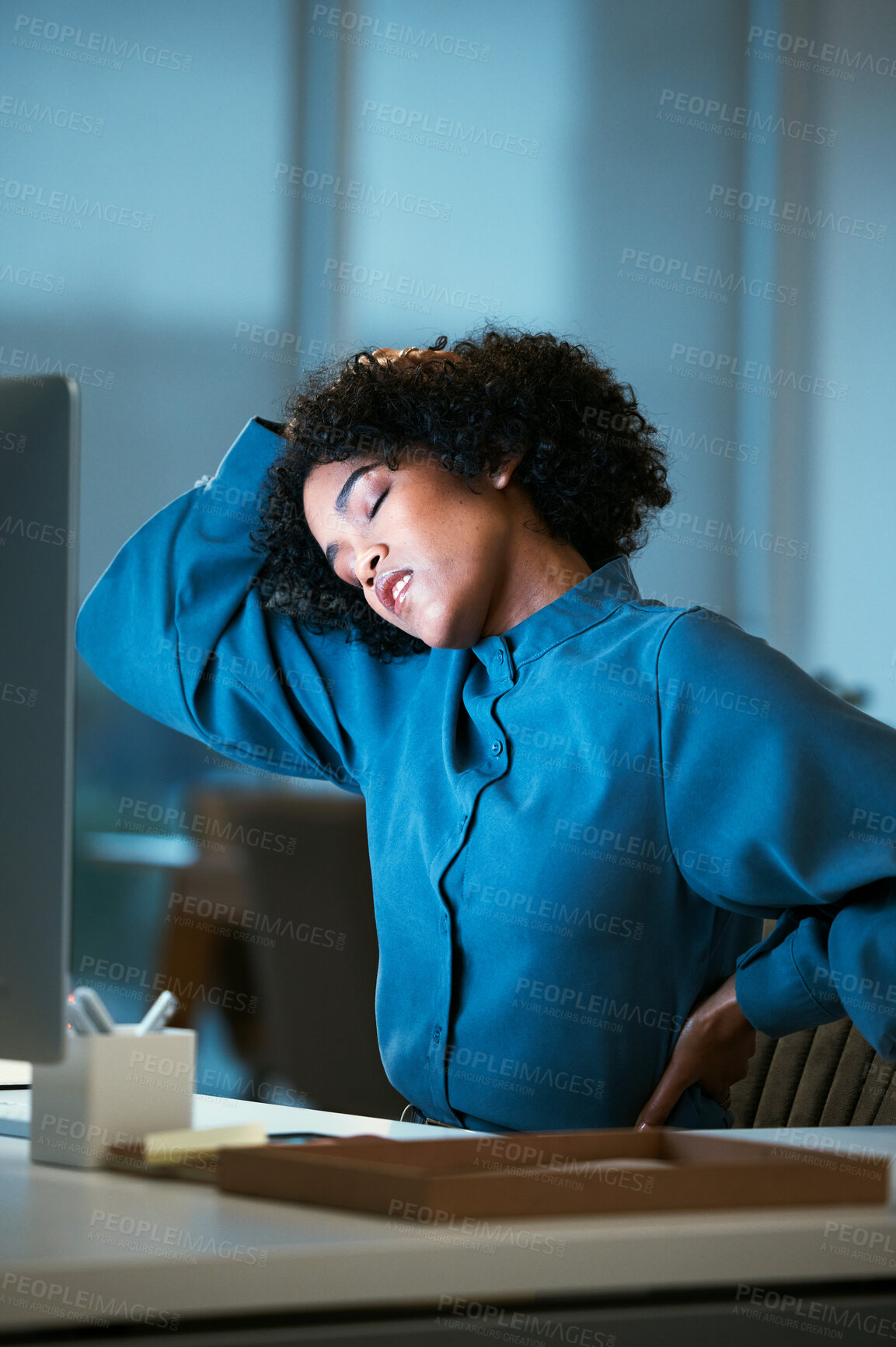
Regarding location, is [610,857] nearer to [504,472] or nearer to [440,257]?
[504,472]

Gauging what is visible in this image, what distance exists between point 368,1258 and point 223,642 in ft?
3.11

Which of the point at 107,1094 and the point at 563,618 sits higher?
the point at 563,618

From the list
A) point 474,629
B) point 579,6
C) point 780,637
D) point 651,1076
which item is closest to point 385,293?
point 579,6

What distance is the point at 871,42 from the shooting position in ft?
11.5

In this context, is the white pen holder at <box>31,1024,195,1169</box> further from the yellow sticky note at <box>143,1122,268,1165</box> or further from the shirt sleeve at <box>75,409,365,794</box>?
the shirt sleeve at <box>75,409,365,794</box>

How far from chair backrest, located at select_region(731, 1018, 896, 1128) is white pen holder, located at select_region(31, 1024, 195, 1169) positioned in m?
0.79

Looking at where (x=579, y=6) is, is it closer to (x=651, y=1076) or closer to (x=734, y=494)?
(x=734, y=494)

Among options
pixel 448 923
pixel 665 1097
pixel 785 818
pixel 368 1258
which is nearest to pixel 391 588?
pixel 448 923

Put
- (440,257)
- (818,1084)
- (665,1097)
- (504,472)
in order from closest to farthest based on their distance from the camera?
(665,1097) < (504,472) < (818,1084) < (440,257)

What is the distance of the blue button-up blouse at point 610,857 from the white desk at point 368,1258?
1.30ft

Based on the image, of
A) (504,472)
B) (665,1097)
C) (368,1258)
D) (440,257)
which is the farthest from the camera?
(440,257)

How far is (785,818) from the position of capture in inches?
39.2

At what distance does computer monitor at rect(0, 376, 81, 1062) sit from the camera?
665mm

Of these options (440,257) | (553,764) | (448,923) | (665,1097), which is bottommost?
(665,1097)
